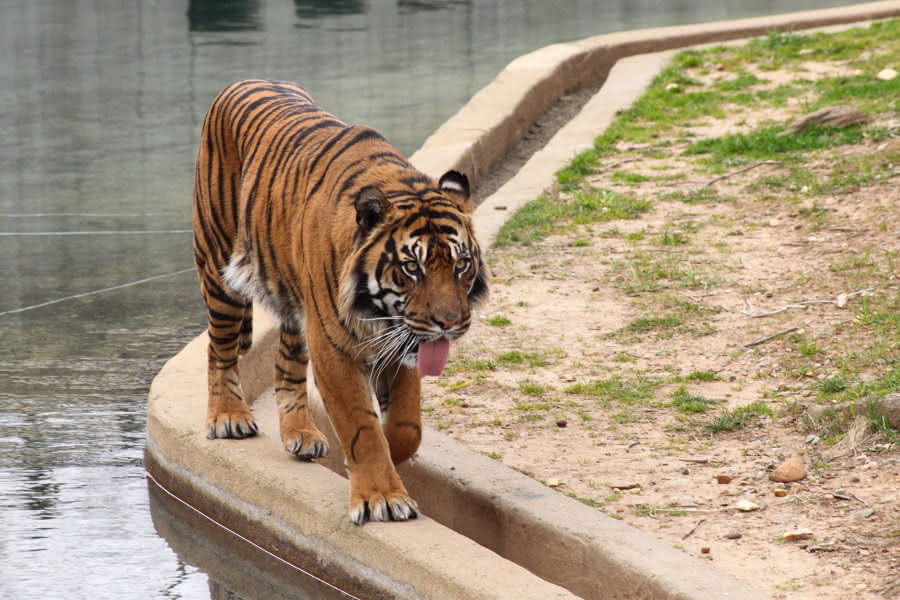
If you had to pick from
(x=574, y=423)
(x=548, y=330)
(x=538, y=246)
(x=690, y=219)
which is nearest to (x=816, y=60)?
(x=690, y=219)

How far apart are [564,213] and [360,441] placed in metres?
3.85

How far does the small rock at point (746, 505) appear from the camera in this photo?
A: 15.2 ft

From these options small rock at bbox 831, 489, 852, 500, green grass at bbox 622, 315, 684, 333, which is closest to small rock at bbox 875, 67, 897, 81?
green grass at bbox 622, 315, 684, 333

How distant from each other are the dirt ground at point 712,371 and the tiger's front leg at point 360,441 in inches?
26.6

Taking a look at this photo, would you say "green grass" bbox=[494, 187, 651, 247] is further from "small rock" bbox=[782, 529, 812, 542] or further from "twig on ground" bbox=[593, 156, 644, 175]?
"small rock" bbox=[782, 529, 812, 542]

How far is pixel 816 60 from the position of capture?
11836mm

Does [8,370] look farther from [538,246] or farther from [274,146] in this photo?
[538,246]

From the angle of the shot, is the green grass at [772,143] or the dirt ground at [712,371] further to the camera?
the green grass at [772,143]

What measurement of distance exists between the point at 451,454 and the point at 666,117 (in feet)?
19.5

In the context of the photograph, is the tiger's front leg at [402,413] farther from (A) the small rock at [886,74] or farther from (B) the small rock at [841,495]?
(A) the small rock at [886,74]

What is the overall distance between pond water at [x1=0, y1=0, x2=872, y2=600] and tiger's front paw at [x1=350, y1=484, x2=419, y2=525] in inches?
18.3

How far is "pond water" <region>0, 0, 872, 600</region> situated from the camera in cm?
518

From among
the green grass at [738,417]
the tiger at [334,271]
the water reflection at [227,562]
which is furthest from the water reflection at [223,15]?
the green grass at [738,417]

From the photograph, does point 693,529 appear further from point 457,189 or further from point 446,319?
point 457,189
